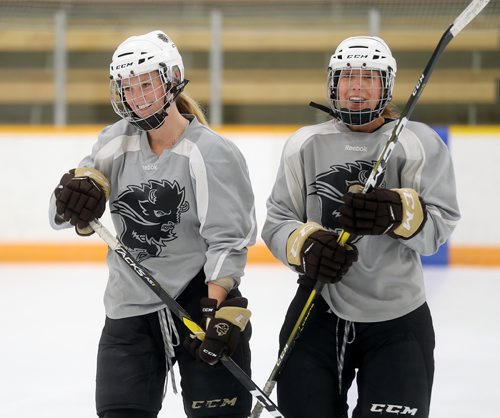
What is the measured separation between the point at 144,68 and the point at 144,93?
0.18ft

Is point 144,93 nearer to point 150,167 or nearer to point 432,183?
point 150,167

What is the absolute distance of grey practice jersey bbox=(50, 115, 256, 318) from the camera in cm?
193

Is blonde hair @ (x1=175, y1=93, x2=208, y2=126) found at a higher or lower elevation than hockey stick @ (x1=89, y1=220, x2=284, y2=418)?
higher

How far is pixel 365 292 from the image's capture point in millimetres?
1905

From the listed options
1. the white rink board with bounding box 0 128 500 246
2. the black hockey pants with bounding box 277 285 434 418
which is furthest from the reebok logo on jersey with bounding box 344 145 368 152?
the white rink board with bounding box 0 128 500 246

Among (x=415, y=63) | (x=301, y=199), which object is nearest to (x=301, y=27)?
(x=415, y=63)

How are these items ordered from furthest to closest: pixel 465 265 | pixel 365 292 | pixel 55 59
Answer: pixel 55 59 → pixel 465 265 → pixel 365 292

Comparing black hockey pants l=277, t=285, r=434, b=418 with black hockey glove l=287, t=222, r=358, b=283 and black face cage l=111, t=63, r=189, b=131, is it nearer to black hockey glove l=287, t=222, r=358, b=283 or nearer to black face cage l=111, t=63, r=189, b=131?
black hockey glove l=287, t=222, r=358, b=283

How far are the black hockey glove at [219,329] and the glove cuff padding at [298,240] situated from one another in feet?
0.50

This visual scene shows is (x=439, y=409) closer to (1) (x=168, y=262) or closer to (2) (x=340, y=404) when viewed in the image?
(2) (x=340, y=404)

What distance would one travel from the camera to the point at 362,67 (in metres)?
1.87

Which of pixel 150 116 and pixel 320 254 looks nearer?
pixel 320 254

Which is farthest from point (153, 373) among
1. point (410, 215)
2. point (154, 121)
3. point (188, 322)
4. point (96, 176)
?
point (410, 215)

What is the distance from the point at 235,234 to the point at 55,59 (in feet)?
16.7
